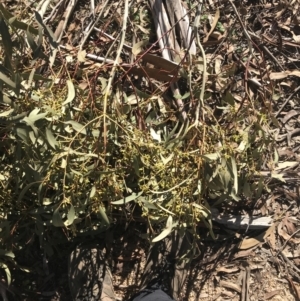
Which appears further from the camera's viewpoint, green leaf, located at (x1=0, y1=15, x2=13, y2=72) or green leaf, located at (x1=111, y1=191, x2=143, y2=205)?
green leaf, located at (x1=111, y1=191, x2=143, y2=205)

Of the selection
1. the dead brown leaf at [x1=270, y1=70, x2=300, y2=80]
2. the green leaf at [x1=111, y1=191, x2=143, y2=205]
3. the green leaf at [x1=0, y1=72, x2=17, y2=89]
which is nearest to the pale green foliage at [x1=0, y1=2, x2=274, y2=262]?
the green leaf at [x1=111, y1=191, x2=143, y2=205]

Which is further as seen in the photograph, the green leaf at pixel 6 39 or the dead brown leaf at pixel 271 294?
the dead brown leaf at pixel 271 294

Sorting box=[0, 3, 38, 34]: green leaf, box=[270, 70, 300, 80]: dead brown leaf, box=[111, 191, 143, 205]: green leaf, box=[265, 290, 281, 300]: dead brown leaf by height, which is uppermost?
box=[270, 70, 300, 80]: dead brown leaf

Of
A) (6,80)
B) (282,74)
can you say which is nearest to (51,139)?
(6,80)

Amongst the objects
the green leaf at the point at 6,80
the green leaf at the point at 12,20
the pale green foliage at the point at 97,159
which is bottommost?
the pale green foliage at the point at 97,159

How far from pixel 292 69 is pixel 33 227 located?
1.38 m

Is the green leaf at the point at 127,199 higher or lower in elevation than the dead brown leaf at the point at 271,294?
higher

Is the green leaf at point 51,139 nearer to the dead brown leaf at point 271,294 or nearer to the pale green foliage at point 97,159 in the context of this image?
the pale green foliage at point 97,159

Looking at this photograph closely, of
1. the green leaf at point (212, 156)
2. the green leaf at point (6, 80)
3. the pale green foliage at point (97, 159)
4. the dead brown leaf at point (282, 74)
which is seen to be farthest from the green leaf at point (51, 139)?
the dead brown leaf at point (282, 74)

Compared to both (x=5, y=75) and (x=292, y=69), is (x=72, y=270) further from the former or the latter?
(x=292, y=69)

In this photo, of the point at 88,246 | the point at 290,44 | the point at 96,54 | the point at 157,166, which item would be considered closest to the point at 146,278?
the point at 88,246

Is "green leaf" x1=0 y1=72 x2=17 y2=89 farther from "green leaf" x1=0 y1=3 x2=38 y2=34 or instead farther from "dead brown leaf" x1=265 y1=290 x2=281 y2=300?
"dead brown leaf" x1=265 y1=290 x2=281 y2=300

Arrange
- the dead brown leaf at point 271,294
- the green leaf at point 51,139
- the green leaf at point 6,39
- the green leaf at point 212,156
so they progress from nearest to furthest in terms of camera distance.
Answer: the green leaf at point 6,39 → the green leaf at point 51,139 → the green leaf at point 212,156 → the dead brown leaf at point 271,294

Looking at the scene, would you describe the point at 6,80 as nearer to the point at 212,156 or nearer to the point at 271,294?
the point at 212,156
